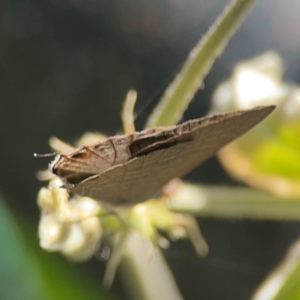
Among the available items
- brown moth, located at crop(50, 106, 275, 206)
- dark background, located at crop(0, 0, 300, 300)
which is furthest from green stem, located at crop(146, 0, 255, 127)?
dark background, located at crop(0, 0, 300, 300)

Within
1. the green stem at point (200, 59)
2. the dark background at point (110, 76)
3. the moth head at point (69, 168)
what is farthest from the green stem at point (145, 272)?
the moth head at point (69, 168)

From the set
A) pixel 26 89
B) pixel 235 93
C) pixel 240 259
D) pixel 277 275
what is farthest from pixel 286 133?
pixel 26 89

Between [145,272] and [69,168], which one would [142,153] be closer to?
[69,168]

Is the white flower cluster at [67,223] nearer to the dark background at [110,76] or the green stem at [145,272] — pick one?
the green stem at [145,272]

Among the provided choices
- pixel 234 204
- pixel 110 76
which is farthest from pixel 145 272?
pixel 110 76

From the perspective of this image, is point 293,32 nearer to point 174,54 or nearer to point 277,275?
→ point 174,54

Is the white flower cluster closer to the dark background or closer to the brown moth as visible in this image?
the brown moth
